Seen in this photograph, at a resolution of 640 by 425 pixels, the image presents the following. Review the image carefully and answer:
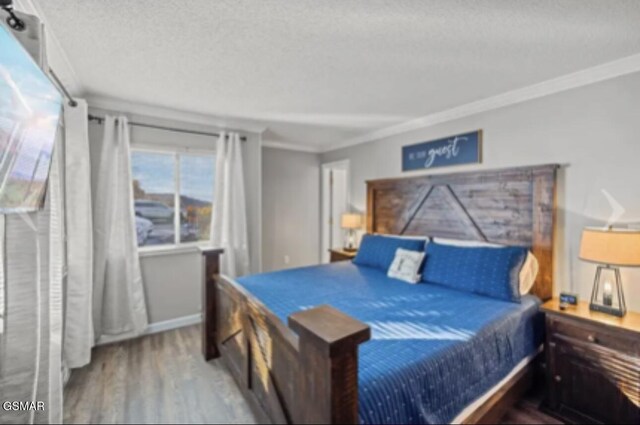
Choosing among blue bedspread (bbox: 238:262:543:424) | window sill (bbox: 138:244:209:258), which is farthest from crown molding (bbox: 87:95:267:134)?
blue bedspread (bbox: 238:262:543:424)

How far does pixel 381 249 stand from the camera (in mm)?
3309

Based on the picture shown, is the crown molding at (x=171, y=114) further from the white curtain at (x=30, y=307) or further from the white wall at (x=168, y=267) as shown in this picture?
the white curtain at (x=30, y=307)

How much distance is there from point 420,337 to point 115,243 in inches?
119

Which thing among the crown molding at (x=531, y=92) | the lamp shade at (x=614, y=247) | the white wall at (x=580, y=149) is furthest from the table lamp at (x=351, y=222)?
the lamp shade at (x=614, y=247)

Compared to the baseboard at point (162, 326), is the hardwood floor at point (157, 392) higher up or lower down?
lower down

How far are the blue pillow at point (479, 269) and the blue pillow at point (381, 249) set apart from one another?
1.09 ft

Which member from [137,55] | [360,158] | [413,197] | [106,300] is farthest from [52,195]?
[360,158]

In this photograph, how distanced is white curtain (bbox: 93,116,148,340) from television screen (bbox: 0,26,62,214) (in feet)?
5.65

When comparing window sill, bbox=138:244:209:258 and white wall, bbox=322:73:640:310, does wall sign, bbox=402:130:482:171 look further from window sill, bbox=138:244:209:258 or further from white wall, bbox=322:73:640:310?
window sill, bbox=138:244:209:258

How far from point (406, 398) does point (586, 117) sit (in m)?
2.49

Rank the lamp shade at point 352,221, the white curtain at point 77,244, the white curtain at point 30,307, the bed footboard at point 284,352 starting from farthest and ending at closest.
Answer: the lamp shade at point 352,221 → the white curtain at point 77,244 → the white curtain at point 30,307 → the bed footboard at point 284,352

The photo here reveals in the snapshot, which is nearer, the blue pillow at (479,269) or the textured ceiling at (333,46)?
the textured ceiling at (333,46)

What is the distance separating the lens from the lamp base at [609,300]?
197cm

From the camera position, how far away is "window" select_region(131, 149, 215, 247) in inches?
132
